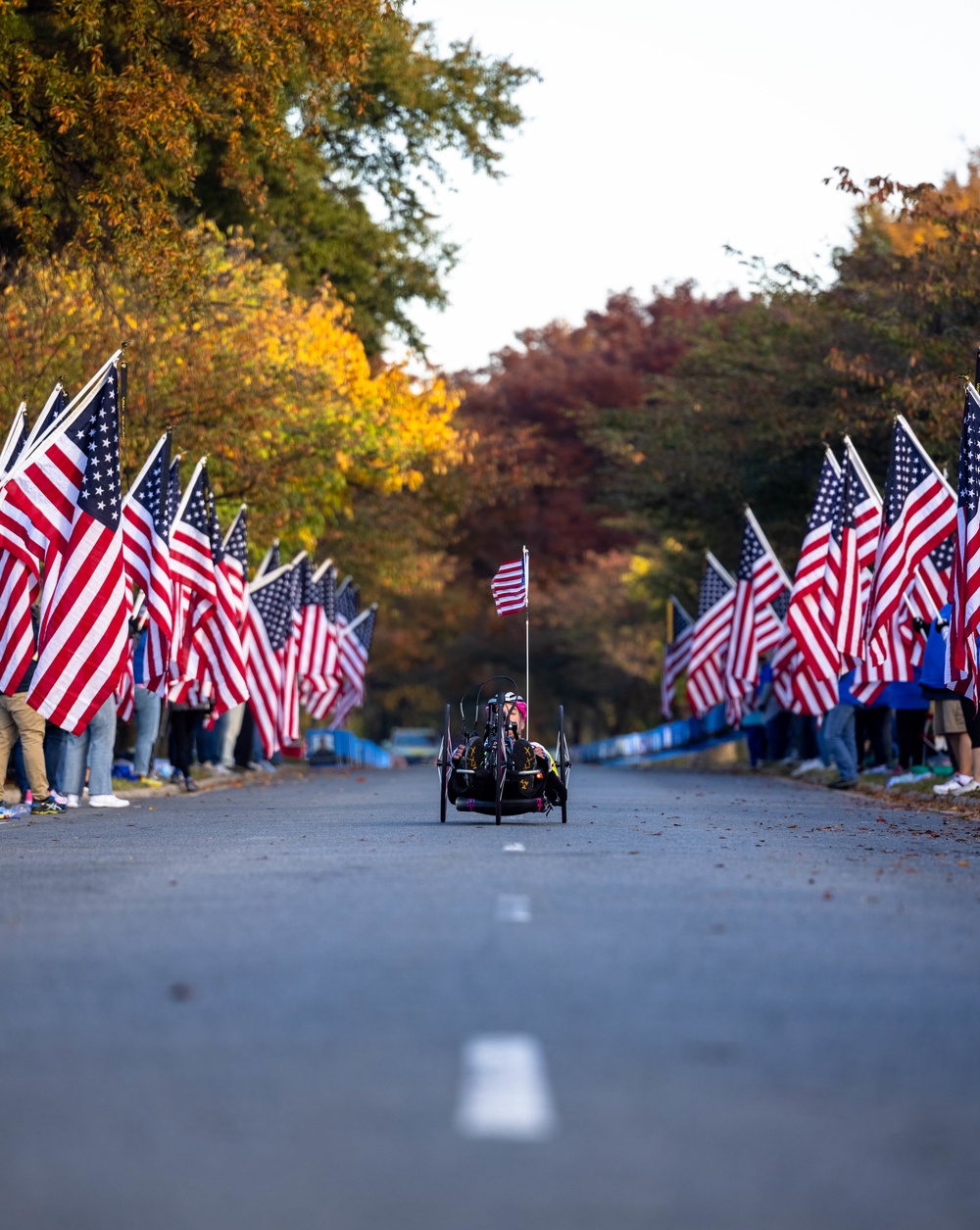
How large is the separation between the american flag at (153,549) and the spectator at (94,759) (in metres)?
2.14

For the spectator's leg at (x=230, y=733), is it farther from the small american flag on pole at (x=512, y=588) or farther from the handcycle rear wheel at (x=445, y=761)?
the handcycle rear wheel at (x=445, y=761)

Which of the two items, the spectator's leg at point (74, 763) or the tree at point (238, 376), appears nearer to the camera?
the spectator's leg at point (74, 763)

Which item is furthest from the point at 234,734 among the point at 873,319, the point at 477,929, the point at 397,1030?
the point at 397,1030

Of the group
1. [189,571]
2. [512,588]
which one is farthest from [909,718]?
[189,571]

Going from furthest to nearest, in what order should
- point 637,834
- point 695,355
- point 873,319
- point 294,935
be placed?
point 695,355, point 873,319, point 637,834, point 294,935

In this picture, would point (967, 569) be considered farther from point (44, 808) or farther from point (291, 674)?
point (291, 674)

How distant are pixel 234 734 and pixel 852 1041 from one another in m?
31.6

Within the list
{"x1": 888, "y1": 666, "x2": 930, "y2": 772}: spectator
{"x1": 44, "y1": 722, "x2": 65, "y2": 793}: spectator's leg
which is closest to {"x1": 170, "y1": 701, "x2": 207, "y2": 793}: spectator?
{"x1": 44, "y1": 722, "x2": 65, "y2": 793}: spectator's leg

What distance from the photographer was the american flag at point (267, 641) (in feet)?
111

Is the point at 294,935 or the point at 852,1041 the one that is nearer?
the point at 852,1041

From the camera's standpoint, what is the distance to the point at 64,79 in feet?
85.1

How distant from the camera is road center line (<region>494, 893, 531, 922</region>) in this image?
962 cm

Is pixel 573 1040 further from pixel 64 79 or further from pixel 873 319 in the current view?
pixel 873 319

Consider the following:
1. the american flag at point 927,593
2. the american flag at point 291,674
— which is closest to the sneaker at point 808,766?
the american flag at point 927,593
